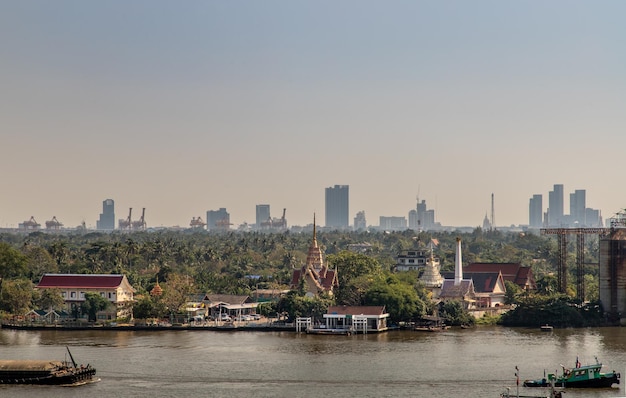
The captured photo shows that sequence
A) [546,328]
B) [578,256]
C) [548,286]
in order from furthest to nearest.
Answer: [548,286] < [578,256] < [546,328]

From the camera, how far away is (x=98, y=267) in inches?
3848

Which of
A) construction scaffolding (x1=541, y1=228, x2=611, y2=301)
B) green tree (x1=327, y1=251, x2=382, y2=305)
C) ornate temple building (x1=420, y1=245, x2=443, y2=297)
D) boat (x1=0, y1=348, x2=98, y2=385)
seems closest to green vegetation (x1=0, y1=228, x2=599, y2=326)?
green tree (x1=327, y1=251, x2=382, y2=305)

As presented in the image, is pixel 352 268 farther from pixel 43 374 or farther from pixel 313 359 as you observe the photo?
pixel 43 374

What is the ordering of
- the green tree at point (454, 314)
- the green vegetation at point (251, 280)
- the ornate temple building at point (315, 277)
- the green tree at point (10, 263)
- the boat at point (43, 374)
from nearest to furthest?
the boat at point (43, 374) → the green vegetation at point (251, 280) → the green tree at point (454, 314) → the ornate temple building at point (315, 277) → the green tree at point (10, 263)

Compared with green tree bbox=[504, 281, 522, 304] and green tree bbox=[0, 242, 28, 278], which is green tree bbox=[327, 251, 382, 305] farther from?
green tree bbox=[0, 242, 28, 278]

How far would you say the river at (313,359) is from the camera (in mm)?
47656

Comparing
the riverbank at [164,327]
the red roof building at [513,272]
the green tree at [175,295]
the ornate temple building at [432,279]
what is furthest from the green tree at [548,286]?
the green tree at [175,295]

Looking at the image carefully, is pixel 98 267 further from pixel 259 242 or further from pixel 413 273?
pixel 259 242

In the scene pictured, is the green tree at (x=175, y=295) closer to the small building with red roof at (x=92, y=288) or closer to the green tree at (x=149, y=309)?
the green tree at (x=149, y=309)

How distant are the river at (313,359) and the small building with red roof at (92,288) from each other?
7246mm

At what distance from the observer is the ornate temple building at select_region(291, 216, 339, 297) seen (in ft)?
264

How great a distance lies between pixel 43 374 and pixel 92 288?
29.7 metres

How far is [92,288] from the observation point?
261 ft

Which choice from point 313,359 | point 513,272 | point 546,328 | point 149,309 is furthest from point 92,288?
point 513,272
